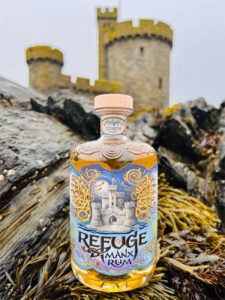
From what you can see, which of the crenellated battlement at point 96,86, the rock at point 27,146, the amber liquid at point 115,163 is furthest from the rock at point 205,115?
the crenellated battlement at point 96,86

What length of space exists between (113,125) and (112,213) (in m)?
0.63

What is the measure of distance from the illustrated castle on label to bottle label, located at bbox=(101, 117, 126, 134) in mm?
419

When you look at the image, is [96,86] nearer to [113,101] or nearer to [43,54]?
[43,54]

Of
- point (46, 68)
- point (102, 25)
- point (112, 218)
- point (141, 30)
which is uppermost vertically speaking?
point (102, 25)

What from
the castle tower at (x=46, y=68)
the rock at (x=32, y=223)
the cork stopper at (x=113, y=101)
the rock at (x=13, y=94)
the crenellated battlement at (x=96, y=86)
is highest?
the castle tower at (x=46, y=68)

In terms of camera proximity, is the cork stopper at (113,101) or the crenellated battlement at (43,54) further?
the crenellated battlement at (43,54)

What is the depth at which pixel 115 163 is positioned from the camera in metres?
1.54

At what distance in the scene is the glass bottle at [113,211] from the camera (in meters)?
1.51

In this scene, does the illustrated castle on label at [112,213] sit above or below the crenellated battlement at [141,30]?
below

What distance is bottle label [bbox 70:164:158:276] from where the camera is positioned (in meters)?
1.50

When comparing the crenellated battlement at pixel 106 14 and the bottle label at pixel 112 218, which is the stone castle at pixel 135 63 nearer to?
the crenellated battlement at pixel 106 14

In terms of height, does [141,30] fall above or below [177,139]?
above

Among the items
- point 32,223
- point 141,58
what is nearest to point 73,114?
point 32,223

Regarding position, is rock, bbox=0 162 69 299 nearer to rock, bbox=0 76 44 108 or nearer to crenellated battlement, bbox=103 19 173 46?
rock, bbox=0 76 44 108
